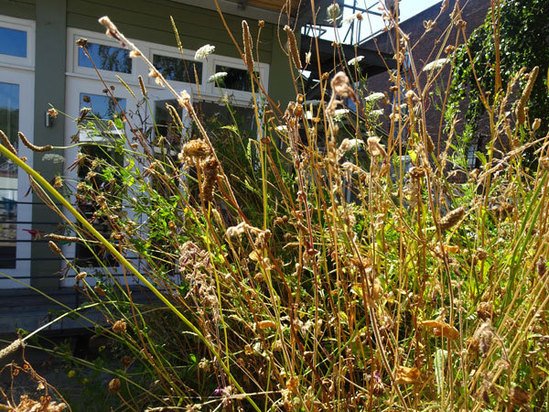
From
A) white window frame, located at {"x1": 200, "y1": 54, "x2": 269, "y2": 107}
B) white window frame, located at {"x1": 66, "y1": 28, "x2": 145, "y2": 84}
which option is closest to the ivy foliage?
white window frame, located at {"x1": 200, "y1": 54, "x2": 269, "y2": 107}

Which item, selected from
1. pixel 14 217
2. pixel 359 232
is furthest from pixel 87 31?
pixel 359 232

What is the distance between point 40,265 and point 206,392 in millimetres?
3896

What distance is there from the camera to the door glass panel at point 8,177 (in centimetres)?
448

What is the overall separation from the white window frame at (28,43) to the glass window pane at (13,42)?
0.15ft

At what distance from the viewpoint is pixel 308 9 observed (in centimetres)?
495

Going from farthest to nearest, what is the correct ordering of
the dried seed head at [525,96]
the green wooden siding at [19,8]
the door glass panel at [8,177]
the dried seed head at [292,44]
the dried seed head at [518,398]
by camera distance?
the door glass panel at [8,177]
the green wooden siding at [19,8]
the dried seed head at [292,44]
the dried seed head at [525,96]
the dried seed head at [518,398]

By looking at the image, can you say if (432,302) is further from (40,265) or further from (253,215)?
(40,265)

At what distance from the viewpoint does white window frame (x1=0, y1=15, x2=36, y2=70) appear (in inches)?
171

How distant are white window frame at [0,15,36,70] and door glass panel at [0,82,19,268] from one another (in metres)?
0.23

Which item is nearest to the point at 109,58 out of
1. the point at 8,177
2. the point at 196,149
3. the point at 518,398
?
the point at 8,177

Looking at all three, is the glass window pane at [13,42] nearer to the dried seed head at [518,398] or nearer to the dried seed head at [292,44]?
the dried seed head at [292,44]

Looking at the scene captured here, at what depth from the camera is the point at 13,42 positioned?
4.44m

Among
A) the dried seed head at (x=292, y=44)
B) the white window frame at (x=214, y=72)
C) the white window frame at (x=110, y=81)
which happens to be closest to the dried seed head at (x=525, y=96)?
the dried seed head at (x=292, y=44)

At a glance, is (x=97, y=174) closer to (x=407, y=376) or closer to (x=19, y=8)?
(x=407, y=376)
